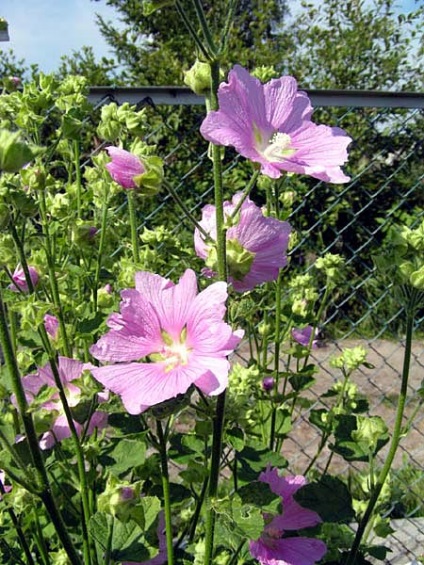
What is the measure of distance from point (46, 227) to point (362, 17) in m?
5.30

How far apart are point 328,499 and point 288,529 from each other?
92mm

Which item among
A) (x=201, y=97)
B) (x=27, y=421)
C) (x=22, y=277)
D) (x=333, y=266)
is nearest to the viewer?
(x=27, y=421)

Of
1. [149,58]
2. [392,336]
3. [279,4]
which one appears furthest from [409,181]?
[279,4]

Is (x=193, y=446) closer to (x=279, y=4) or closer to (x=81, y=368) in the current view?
(x=81, y=368)

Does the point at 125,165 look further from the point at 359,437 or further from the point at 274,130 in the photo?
the point at 359,437

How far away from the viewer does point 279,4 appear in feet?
26.0

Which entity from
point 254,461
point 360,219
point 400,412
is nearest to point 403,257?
point 400,412

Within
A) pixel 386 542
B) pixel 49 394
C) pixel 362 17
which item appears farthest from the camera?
pixel 362 17

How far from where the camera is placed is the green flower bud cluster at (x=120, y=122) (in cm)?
116

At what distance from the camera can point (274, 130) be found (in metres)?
0.99

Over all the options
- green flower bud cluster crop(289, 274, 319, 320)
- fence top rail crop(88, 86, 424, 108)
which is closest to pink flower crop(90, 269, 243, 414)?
green flower bud cluster crop(289, 274, 319, 320)

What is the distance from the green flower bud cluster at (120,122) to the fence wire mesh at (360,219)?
109 cm

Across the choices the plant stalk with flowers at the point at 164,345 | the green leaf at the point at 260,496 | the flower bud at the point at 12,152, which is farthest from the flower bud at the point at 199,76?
the green leaf at the point at 260,496

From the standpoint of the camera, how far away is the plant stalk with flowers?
87 centimetres
